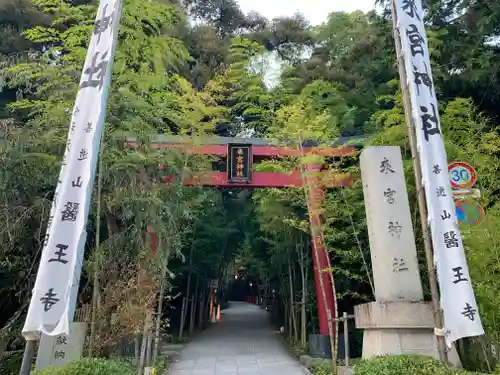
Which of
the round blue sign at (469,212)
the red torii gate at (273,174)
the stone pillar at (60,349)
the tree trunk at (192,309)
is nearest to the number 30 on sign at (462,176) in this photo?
the round blue sign at (469,212)

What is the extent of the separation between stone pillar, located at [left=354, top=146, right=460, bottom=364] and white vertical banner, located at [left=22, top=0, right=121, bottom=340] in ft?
10.6

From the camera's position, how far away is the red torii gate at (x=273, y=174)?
769 centimetres

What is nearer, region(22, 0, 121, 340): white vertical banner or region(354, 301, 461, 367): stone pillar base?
region(22, 0, 121, 340): white vertical banner

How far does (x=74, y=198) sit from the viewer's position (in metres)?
4.00

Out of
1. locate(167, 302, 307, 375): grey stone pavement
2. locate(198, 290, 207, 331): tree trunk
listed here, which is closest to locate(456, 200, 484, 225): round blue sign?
locate(167, 302, 307, 375): grey stone pavement

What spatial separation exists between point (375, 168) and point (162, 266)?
3111mm

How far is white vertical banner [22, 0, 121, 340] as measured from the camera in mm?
3574

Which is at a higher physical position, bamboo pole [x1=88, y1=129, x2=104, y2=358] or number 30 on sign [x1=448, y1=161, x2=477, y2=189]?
number 30 on sign [x1=448, y1=161, x2=477, y2=189]

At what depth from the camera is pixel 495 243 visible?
5.09m

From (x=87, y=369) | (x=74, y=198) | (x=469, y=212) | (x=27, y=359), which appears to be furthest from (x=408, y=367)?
(x=74, y=198)

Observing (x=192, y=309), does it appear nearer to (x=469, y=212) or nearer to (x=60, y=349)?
(x=60, y=349)

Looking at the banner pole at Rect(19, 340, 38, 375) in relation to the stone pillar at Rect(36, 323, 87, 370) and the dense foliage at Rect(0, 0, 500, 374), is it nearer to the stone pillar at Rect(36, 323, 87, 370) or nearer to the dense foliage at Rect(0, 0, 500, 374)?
the stone pillar at Rect(36, 323, 87, 370)

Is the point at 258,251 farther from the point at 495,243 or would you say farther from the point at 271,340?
the point at 495,243

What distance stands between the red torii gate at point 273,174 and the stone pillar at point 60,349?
3.36 m
